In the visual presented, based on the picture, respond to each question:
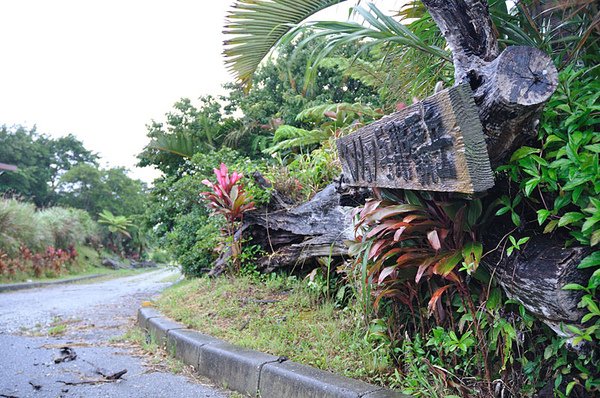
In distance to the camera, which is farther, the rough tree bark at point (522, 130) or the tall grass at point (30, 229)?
the tall grass at point (30, 229)

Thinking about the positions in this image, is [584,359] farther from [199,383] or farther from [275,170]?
[275,170]

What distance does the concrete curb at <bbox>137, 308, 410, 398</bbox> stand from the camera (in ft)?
7.30

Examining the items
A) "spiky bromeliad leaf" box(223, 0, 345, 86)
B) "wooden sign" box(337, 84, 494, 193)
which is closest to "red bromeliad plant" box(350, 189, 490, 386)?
"wooden sign" box(337, 84, 494, 193)

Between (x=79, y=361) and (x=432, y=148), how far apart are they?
350 centimetres

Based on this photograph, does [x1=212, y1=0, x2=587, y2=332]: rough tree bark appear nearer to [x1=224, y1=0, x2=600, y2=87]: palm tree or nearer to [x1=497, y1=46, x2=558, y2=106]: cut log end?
[x1=497, y1=46, x2=558, y2=106]: cut log end

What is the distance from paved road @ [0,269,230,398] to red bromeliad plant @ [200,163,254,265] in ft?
5.21

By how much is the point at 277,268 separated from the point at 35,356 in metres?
2.37

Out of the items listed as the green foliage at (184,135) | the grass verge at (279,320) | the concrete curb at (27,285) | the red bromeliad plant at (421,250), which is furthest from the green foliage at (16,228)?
the red bromeliad plant at (421,250)

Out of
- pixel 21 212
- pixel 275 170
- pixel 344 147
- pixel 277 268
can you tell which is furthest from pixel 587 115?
pixel 21 212

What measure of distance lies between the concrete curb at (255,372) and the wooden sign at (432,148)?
1.02 metres

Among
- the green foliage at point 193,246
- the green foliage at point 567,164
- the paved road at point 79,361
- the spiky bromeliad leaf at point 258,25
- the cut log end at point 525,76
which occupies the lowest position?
the paved road at point 79,361

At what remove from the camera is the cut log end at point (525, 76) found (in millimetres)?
1645

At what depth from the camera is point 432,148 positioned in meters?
1.97

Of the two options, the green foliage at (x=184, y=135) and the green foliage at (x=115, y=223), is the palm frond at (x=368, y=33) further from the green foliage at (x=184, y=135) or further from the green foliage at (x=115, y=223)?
the green foliage at (x=115, y=223)
